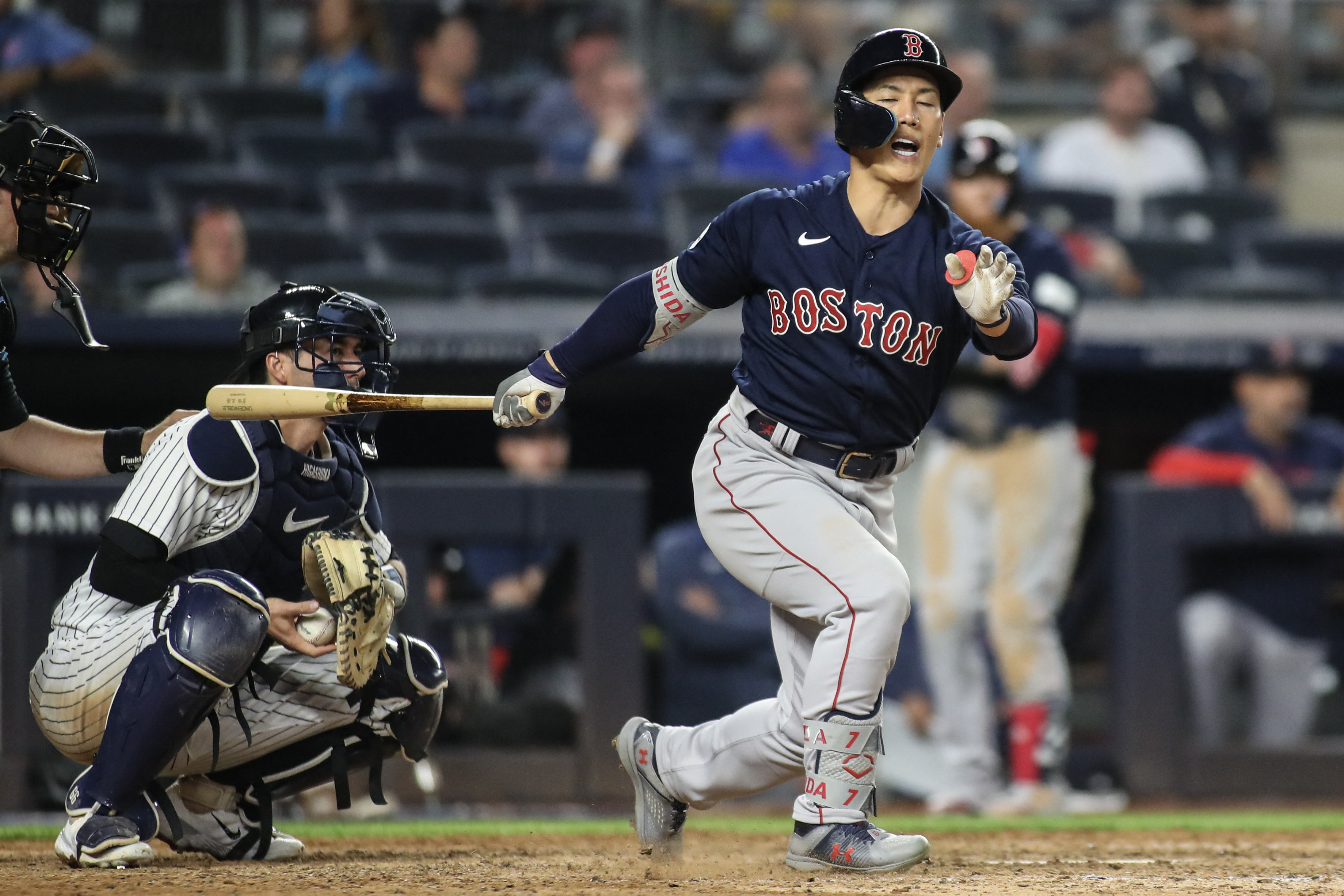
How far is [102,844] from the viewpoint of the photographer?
9.46 ft

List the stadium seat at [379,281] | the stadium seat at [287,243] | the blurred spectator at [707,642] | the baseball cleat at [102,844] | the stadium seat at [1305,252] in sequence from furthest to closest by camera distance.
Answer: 1. the stadium seat at [1305,252]
2. the stadium seat at [287,243]
3. the stadium seat at [379,281]
4. the blurred spectator at [707,642]
5. the baseball cleat at [102,844]

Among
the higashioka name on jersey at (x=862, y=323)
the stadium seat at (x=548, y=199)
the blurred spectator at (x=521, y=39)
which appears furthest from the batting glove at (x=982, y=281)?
the blurred spectator at (x=521, y=39)

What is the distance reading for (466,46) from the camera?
24.4 feet

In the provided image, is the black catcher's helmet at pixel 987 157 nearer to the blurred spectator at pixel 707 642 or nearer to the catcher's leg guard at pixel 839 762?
the blurred spectator at pixel 707 642

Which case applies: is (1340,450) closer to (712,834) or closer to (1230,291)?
(1230,291)

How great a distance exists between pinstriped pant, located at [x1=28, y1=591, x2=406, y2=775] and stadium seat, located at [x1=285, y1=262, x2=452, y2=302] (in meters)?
2.83

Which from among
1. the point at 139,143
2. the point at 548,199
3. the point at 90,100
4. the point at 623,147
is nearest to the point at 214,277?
the point at 139,143

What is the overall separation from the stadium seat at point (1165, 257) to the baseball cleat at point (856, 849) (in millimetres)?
4534

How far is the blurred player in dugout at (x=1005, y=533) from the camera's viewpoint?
4816mm

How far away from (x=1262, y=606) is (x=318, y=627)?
3592 millimetres

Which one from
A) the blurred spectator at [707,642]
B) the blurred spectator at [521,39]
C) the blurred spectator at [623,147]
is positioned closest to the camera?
the blurred spectator at [707,642]

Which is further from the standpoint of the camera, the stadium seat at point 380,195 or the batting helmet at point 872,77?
the stadium seat at point 380,195

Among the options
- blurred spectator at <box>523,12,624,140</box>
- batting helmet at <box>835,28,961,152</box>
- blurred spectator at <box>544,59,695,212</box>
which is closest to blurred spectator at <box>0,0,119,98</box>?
blurred spectator at <box>523,12,624,140</box>

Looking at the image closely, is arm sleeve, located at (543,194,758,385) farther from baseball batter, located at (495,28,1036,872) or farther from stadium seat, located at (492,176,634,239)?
stadium seat, located at (492,176,634,239)
